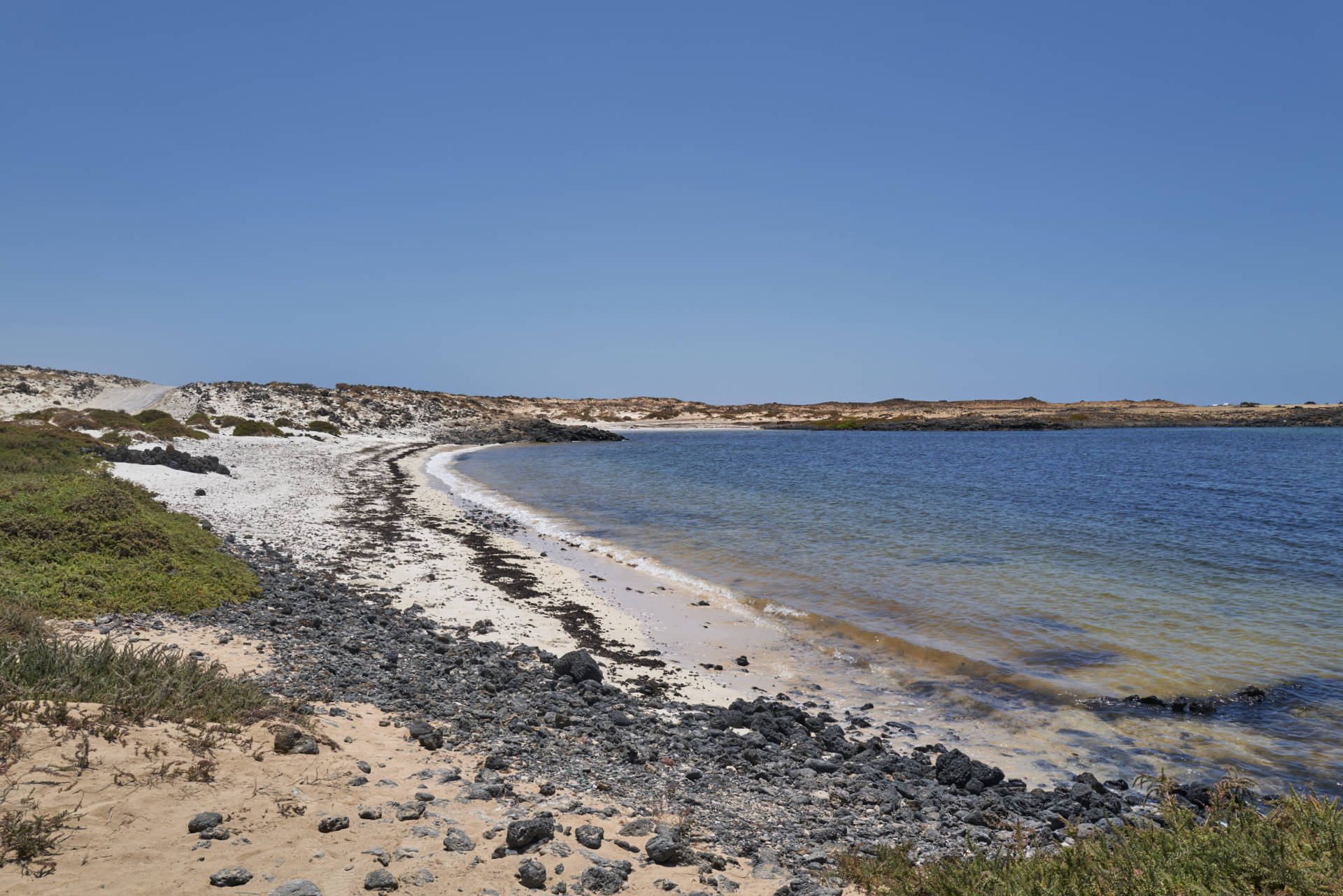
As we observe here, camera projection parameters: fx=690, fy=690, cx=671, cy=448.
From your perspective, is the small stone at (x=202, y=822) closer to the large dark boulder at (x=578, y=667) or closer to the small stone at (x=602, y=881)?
the small stone at (x=602, y=881)

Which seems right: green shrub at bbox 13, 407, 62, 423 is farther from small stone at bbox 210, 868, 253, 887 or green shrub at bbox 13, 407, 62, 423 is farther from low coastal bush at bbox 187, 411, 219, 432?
small stone at bbox 210, 868, 253, 887

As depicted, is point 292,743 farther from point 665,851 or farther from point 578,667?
point 578,667

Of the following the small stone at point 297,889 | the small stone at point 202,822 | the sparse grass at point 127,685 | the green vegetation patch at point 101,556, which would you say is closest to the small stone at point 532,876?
the small stone at point 297,889

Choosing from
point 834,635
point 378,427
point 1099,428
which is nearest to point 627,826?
point 834,635

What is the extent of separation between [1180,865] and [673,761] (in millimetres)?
4533

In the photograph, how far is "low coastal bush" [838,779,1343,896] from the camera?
12.5 feet

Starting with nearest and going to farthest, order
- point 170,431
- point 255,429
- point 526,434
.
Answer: point 170,431 → point 255,429 → point 526,434

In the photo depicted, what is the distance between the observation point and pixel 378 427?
8406cm

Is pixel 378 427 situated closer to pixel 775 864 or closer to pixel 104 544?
pixel 104 544

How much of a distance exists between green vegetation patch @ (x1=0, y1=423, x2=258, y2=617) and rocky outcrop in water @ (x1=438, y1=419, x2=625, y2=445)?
2713 inches

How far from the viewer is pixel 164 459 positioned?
28.1 meters

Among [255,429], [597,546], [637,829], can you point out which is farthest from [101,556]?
[255,429]

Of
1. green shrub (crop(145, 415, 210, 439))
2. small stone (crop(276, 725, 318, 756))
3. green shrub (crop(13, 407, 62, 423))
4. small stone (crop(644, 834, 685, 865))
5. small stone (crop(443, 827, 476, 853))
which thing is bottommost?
small stone (crop(644, 834, 685, 865))

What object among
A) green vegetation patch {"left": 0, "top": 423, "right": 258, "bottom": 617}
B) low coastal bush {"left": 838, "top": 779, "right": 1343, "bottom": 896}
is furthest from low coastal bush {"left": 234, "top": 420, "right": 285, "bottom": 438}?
low coastal bush {"left": 838, "top": 779, "right": 1343, "bottom": 896}
